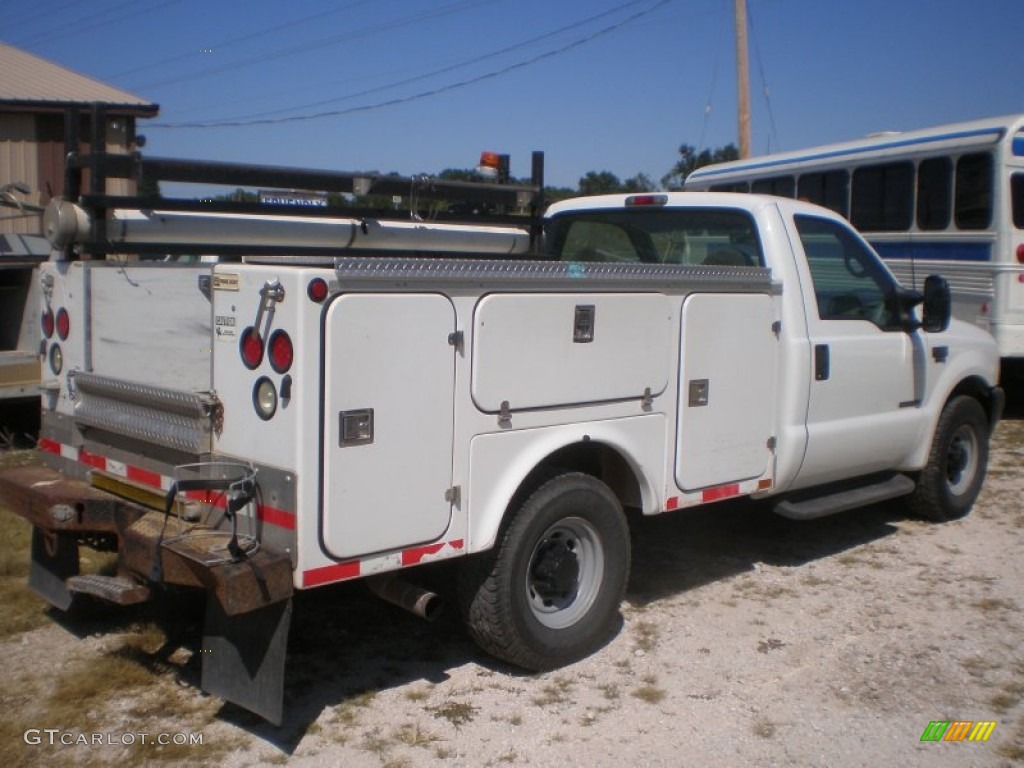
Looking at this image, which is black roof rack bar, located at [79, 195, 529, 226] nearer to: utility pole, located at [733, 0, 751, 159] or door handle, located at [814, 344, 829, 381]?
door handle, located at [814, 344, 829, 381]

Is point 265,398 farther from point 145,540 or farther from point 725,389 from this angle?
point 725,389

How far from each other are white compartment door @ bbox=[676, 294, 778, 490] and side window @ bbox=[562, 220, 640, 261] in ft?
3.95

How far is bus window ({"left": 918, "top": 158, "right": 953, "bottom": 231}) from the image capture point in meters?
10.7

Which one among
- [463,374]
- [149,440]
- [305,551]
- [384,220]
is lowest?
[305,551]

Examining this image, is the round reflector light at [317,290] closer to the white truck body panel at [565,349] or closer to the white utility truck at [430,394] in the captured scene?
the white utility truck at [430,394]

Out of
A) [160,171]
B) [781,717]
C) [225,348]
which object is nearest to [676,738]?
[781,717]

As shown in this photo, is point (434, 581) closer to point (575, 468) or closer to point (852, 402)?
point (575, 468)

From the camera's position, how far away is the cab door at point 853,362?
5.91 m

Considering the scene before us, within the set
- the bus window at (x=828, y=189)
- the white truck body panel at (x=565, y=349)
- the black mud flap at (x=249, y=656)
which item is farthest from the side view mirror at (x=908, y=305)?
the bus window at (x=828, y=189)

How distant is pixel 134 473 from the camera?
4.50 metres

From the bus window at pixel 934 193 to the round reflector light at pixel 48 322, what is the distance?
28.7 feet

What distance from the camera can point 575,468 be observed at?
5125 millimetres

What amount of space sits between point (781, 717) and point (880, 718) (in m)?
0.41

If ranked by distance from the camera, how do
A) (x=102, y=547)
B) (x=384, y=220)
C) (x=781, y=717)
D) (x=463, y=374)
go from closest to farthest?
1. (x=463, y=374)
2. (x=781, y=717)
3. (x=102, y=547)
4. (x=384, y=220)
